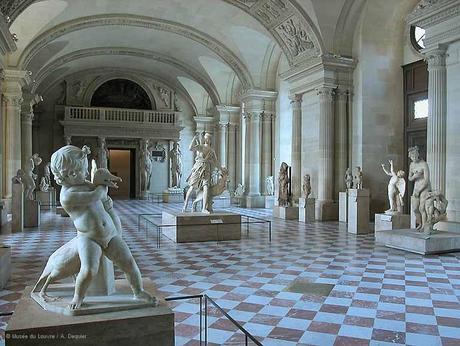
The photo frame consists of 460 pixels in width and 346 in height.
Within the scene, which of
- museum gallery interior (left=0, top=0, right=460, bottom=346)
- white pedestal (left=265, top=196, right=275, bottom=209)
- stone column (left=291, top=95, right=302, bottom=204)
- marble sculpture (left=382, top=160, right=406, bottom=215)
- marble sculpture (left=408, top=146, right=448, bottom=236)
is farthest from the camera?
white pedestal (left=265, top=196, right=275, bottom=209)

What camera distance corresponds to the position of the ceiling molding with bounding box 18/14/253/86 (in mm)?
17625

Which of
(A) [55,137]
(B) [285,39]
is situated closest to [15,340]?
(B) [285,39]

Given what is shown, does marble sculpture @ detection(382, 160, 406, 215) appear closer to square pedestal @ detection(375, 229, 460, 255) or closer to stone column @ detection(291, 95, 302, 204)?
square pedestal @ detection(375, 229, 460, 255)

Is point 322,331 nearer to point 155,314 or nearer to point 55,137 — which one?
point 155,314

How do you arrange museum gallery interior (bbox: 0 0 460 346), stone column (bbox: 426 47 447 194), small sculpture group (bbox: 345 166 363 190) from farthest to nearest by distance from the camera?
small sculpture group (bbox: 345 166 363 190)
stone column (bbox: 426 47 447 194)
museum gallery interior (bbox: 0 0 460 346)

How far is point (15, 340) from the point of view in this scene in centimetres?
255

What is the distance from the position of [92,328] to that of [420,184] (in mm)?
8410

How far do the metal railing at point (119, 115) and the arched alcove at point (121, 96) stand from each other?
3.90 ft

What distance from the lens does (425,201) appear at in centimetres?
920

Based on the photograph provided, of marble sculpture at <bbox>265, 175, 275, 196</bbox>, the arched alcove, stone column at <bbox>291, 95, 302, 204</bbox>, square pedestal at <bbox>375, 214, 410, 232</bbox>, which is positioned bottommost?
square pedestal at <bbox>375, 214, 410, 232</bbox>

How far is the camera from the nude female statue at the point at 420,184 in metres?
9.30

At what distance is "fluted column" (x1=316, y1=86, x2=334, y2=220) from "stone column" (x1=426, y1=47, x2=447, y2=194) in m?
4.46

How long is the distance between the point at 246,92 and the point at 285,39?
4.84m

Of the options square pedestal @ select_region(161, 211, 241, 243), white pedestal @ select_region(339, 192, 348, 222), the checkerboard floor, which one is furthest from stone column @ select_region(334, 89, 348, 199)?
square pedestal @ select_region(161, 211, 241, 243)
